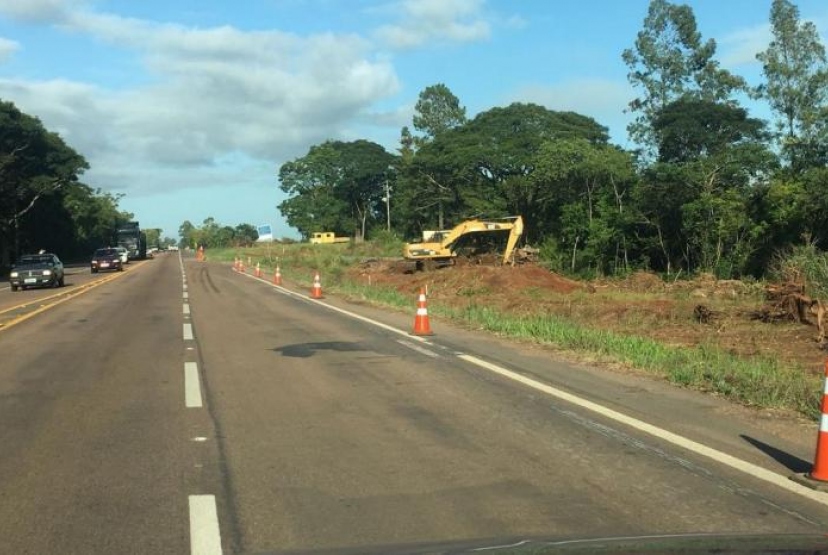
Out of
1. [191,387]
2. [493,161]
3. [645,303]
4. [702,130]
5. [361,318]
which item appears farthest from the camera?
[493,161]

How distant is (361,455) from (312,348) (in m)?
7.06

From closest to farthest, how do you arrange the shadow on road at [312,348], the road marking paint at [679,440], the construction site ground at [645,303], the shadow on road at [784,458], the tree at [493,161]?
the road marking paint at [679,440]
the shadow on road at [784,458]
the shadow on road at [312,348]
the construction site ground at [645,303]
the tree at [493,161]

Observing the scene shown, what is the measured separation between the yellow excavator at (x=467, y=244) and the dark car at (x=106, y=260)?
85.8 ft

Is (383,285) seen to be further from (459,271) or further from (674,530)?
(674,530)

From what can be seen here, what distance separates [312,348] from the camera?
527 inches

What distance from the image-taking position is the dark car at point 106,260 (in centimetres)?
5525

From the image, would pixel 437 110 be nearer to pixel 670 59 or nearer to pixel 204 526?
pixel 670 59

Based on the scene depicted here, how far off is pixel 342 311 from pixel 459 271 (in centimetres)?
1495

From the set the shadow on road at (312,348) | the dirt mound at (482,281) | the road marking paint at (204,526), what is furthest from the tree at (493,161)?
the road marking paint at (204,526)

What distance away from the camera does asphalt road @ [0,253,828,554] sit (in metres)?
4.75

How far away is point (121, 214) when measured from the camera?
174 metres

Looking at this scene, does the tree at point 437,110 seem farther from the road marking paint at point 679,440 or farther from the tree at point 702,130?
the road marking paint at point 679,440

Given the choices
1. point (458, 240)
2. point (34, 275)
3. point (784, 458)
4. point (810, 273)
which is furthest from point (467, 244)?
point (784, 458)


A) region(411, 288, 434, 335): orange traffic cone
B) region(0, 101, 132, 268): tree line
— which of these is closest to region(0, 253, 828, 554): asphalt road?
region(411, 288, 434, 335): orange traffic cone
